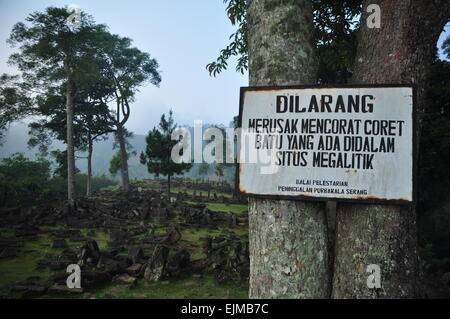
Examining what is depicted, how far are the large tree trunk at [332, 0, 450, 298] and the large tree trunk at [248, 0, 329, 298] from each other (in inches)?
7.5

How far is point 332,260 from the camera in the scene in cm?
242

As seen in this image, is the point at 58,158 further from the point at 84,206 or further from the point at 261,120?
the point at 261,120

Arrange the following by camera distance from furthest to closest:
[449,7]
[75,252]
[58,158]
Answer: [58,158]
[75,252]
[449,7]

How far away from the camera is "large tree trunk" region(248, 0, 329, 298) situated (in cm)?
213

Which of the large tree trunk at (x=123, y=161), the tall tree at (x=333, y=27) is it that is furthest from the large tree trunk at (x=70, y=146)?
the tall tree at (x=333, y=27)

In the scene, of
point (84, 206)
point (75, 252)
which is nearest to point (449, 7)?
point (75, 252)

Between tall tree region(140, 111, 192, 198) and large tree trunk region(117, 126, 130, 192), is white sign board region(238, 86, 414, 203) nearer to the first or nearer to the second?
tall tree region(140, 111, 192, 198)

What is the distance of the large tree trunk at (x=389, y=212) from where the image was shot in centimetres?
216

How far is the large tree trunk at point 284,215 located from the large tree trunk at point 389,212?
0.19m

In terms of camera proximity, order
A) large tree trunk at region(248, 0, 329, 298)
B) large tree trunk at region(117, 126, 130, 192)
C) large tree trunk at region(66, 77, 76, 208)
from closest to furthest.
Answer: large tree trunk at region(248, 0, 329, 298) → large tree trunk at region(66, 77, 76, 208) → large tree trunk at region(117, 126, 130, 192)

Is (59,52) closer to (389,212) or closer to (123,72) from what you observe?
(123,72)

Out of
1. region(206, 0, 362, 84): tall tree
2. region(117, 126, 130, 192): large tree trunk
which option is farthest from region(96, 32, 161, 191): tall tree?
region(206, 0, 362, 84): tall tree
